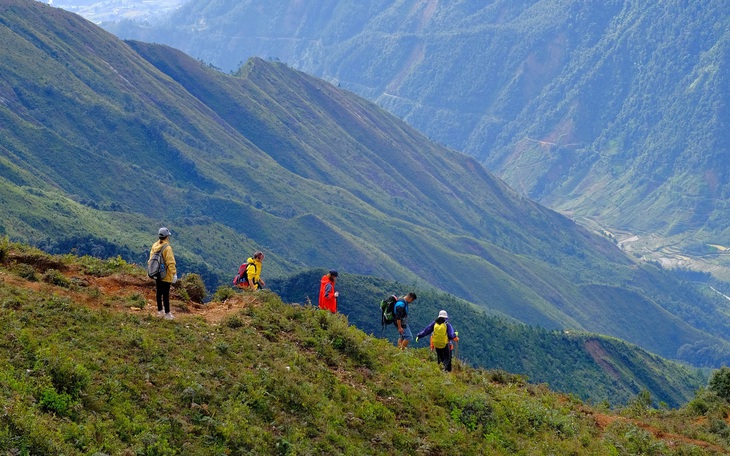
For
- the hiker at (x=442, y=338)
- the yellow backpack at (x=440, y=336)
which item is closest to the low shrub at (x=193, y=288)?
the hiker at (x=442, y=338)

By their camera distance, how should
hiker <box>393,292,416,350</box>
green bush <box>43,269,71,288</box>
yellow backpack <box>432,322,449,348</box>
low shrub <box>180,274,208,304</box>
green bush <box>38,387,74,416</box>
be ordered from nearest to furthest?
green bush <box>38,387,74,416</box>
green bush <box>43,269,71,288</box>
low shrub <box>180,274,208,304</box>
yellow backpack <box>432,322,449,348</box>
hiker <box>393,292,416,350</box>

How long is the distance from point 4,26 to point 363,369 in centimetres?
18441

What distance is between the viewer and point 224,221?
584 feet

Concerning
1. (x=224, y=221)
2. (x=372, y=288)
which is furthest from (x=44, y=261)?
(x=224, y=221)

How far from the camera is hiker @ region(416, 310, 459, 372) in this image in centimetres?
3025

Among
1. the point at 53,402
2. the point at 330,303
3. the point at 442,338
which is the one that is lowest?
the point at 53,402

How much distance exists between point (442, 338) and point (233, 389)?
9.62 meters

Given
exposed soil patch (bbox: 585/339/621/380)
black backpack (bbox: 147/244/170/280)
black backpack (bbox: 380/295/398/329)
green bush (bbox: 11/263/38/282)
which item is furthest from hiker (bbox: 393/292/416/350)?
exposed soil patch (bbox: 585/339/621/380)

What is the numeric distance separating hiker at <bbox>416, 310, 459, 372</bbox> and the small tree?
1312 centimetres

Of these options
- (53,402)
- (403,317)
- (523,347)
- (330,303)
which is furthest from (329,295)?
(523,347)

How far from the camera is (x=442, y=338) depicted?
99.2 feet

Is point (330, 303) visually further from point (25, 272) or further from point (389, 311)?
point (25, 272)

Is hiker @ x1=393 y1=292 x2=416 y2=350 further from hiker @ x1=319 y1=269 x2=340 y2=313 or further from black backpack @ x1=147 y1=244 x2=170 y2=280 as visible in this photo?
black backpack @ x1=147 y1=244 x2=170 y2=280

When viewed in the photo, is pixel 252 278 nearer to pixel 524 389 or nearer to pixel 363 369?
pixel 363 369
